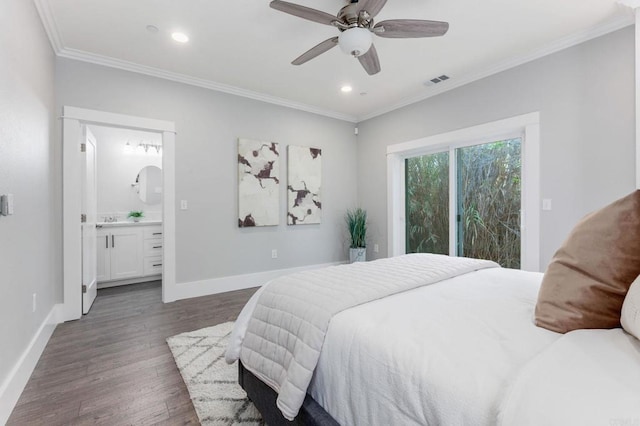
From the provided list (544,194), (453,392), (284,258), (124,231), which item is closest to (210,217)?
(284,258)

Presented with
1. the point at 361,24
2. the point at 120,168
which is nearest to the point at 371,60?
the point at 361,24

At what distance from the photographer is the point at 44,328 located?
91.8 inches

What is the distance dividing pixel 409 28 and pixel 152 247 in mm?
4208

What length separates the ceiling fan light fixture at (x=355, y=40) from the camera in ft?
6.47

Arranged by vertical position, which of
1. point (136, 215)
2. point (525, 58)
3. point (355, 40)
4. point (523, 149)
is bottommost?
point (136, 215)

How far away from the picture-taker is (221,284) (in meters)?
3.70

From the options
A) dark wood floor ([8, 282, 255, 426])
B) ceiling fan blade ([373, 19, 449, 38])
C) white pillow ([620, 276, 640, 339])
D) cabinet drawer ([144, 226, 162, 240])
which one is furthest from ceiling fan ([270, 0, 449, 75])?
cabinet drawer ([144, 226, 162, 240])

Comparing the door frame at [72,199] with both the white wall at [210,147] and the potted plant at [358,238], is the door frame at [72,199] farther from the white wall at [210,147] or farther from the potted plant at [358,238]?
the potted plant at [358,238]

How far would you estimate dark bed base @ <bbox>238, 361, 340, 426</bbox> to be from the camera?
1074 millimetres

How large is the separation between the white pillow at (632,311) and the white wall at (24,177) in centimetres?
257

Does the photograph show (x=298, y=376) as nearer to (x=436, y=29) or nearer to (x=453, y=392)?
(x=453, y=392)

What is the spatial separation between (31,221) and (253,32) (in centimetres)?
224

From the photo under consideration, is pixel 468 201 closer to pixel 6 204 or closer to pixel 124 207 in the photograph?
pixel 6 204

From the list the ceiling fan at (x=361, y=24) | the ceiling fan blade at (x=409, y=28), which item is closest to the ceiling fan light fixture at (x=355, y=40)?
the ceiling fan at (x=361, y=24)
